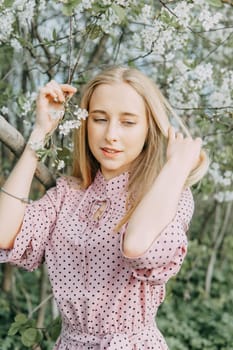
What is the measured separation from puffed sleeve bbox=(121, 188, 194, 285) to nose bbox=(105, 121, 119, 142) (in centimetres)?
29

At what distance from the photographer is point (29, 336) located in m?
2.67

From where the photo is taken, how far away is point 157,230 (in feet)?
6.45

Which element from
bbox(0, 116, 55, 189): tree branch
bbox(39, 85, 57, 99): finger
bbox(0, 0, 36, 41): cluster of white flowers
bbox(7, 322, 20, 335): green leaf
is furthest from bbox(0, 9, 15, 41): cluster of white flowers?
bbox(7, 322, 20, 335): green leaf

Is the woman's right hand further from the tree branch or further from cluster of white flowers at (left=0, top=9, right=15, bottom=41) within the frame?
cluster of white flowers at (left=0, top=9, right=15, bottom=41)

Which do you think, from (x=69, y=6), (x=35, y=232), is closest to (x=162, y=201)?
(x=35, y=232)

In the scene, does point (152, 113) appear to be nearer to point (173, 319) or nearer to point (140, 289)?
→ point (140, 289)

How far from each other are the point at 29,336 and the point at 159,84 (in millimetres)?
1380

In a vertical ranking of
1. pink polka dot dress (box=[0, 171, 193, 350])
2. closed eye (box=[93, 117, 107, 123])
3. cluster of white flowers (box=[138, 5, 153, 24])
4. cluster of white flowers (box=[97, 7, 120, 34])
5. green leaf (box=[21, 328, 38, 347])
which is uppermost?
cluster of white flowers (box=[138, 5, 153, 24])

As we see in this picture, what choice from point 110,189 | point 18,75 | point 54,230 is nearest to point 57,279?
point 54,230

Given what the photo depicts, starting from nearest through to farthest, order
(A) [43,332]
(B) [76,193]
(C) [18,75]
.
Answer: (B) [76,193]
(A) [43,332]
(C) [18,75]

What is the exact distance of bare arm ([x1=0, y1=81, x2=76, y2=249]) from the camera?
2.14 metres

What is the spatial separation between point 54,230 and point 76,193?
14cm

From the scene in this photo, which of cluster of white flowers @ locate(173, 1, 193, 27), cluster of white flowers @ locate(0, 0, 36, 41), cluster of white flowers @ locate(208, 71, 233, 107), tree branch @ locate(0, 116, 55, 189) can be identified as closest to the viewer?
tree branch @ locate(0, 116, 55, 189)

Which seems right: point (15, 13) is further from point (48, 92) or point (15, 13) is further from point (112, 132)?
point (112, 132)
